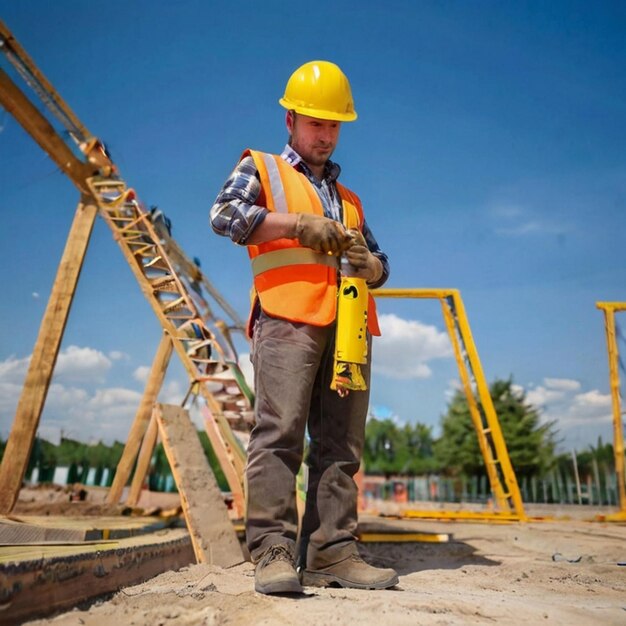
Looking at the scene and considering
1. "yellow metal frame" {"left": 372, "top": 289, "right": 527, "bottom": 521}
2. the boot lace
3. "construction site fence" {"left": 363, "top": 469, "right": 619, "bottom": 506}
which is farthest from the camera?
"construction site fence" {"left": 363, "top": 469, "right": 619, "bottom": 506}

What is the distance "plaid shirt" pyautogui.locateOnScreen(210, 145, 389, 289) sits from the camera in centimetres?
232

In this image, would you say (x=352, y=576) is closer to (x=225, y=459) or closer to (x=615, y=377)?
(x=225, y=459)

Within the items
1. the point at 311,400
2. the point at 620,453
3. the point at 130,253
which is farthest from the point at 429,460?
the point at 311,400

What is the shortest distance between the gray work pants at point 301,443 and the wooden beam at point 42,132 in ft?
13.8

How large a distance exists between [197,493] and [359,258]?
5.86 ft

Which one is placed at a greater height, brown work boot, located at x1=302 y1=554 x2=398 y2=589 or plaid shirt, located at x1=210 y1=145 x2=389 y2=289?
plaid shirt, located at x1=210 y1=145 x2=389 y2=289

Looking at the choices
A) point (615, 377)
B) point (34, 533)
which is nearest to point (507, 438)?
point (615, 377)

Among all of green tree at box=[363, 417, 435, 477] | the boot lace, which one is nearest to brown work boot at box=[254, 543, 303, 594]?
the boot lace

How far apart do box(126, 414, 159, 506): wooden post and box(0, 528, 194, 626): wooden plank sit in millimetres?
4298

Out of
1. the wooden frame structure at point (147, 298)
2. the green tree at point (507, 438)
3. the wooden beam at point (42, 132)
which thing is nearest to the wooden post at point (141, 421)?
the wooden frame structure at point (147, 298)

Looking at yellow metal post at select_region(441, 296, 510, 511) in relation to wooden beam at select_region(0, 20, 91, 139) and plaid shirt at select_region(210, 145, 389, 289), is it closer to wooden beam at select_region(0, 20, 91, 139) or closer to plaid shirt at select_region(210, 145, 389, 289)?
wooden beam at select_region(0, 20, 91, 139)

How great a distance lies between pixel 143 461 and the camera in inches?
273

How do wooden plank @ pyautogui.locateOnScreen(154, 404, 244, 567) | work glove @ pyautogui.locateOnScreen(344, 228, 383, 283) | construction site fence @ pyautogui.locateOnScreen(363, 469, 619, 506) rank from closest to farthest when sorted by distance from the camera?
work glove @ pyautogui.locateOnScreen(344, 228, 383, 283), wooden plank @ pyautogui.locateOnScreen(154, 404, 244, 567), construction site fence @ pyautogui.locateOnScreen(363, 469, 619, 506)

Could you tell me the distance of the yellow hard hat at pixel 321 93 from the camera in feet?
8.19
